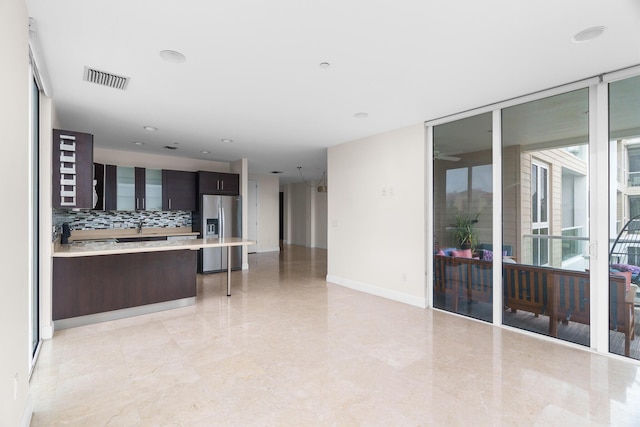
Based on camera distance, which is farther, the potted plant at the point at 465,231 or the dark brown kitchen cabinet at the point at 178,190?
the dark brown kitchen cabinet at the point at 178,190

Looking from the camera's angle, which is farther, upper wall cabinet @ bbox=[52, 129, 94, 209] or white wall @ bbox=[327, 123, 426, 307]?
white wall @ bbox=[327, 123, 426, 307]

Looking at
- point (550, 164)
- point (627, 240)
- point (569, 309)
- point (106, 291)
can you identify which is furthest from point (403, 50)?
point (106, 291)

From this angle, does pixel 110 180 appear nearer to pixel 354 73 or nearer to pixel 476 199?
pixel 354 73

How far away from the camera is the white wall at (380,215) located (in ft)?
14.2

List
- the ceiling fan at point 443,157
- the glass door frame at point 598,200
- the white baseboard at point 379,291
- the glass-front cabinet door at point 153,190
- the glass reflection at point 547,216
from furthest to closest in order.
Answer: the glass-front cabinet door at point 153,190 → the white baseboard at point 379,291 → the ceiling fan at point 443,157 → the glass reflection at point 547,216 → the glass door frame at point 598,200

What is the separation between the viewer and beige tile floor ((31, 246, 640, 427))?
198 cm

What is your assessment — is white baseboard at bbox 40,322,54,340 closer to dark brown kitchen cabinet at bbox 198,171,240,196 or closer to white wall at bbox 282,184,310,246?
dark brown kitchen cabinet at bbox 198,171,240,196

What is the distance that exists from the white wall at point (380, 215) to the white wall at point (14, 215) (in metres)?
3.97

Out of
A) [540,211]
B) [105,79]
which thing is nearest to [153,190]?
[105,79]

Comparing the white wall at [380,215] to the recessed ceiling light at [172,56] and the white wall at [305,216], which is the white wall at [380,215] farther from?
the white wall at [305,216]

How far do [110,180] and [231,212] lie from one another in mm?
2333

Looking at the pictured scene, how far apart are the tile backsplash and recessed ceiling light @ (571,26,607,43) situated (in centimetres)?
674

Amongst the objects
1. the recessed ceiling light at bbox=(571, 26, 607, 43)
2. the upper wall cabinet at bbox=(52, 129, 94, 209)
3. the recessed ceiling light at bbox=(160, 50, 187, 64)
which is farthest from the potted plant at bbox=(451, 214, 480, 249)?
the upper wall cabinet at bbox=(52, 129, 94, 209)

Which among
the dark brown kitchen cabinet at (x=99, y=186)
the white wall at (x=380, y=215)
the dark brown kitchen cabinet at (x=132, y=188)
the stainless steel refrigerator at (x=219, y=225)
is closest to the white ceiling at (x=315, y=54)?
the white wall at (x=380, y=215)
